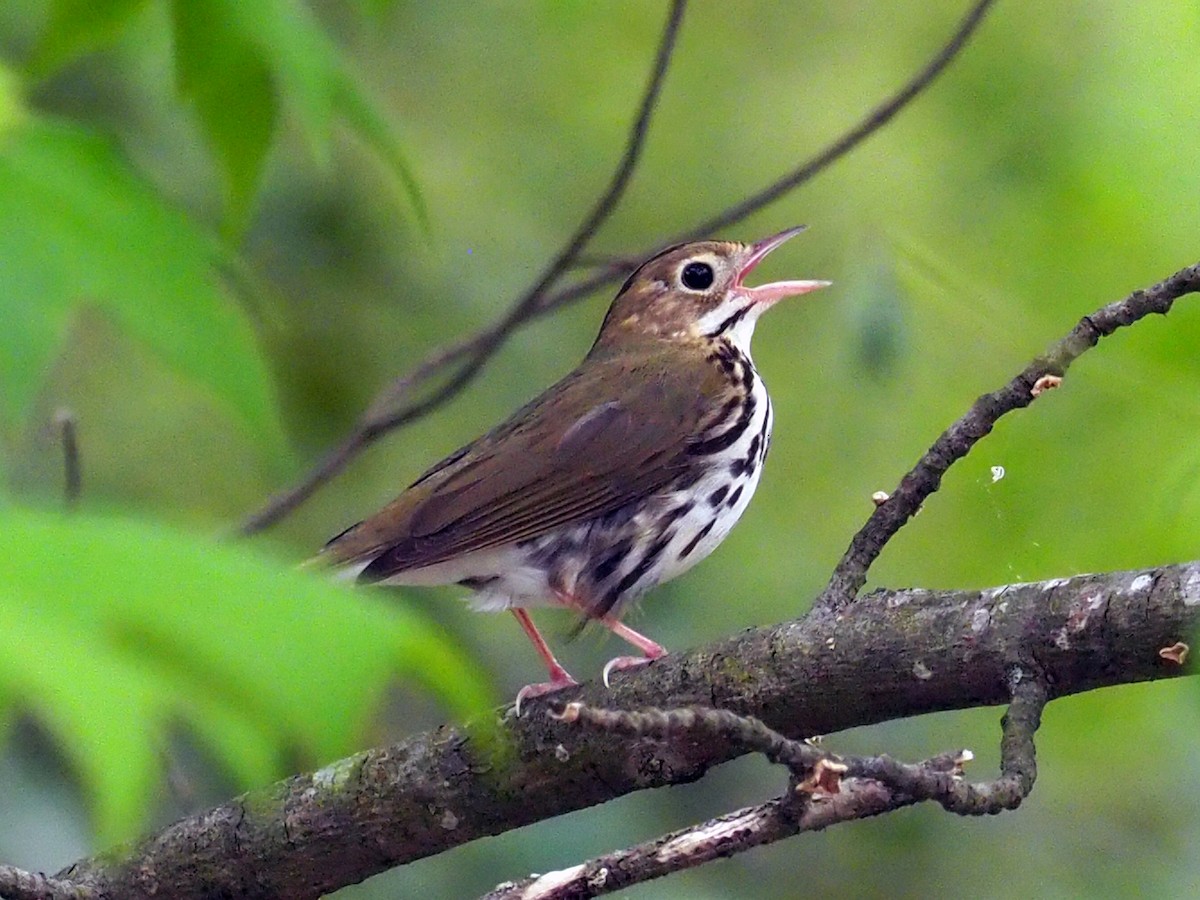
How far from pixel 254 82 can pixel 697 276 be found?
1.90 metres

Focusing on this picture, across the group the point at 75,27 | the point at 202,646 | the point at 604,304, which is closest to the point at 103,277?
the point at 202,646

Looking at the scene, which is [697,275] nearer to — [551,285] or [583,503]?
[551,285]

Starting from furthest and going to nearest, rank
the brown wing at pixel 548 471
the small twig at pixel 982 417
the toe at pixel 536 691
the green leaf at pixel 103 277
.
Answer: the brown wing at pixel 548 471
the toe at pixel 536 691
the small twig at pixel 982 417
the green leaf at pixel 103 277

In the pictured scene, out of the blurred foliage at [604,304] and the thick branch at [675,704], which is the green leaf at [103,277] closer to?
the blurred foliage at [604,304]

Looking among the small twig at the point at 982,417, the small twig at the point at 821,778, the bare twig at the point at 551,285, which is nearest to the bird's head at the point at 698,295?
the bare twig at the point at 551,285

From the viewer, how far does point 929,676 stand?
1.92 m

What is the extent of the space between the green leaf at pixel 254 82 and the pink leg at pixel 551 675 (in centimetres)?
77

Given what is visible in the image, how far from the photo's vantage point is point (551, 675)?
3.46 metres

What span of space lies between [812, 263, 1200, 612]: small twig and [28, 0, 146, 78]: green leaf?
1.41 m

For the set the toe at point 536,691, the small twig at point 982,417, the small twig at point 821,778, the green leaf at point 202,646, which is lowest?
the green leaf at point 202,646

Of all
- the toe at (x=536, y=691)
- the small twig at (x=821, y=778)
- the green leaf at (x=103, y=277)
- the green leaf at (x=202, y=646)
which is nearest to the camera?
the green leaf at (x=202, y=646)

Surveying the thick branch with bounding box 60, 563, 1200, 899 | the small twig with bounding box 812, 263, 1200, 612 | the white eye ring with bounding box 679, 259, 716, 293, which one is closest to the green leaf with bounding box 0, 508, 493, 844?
the thick branch with bounding box 60, 563, 1200, 899

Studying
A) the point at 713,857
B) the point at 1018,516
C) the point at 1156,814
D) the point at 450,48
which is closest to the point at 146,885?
the point at 713,857

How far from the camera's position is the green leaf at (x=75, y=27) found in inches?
97.3
